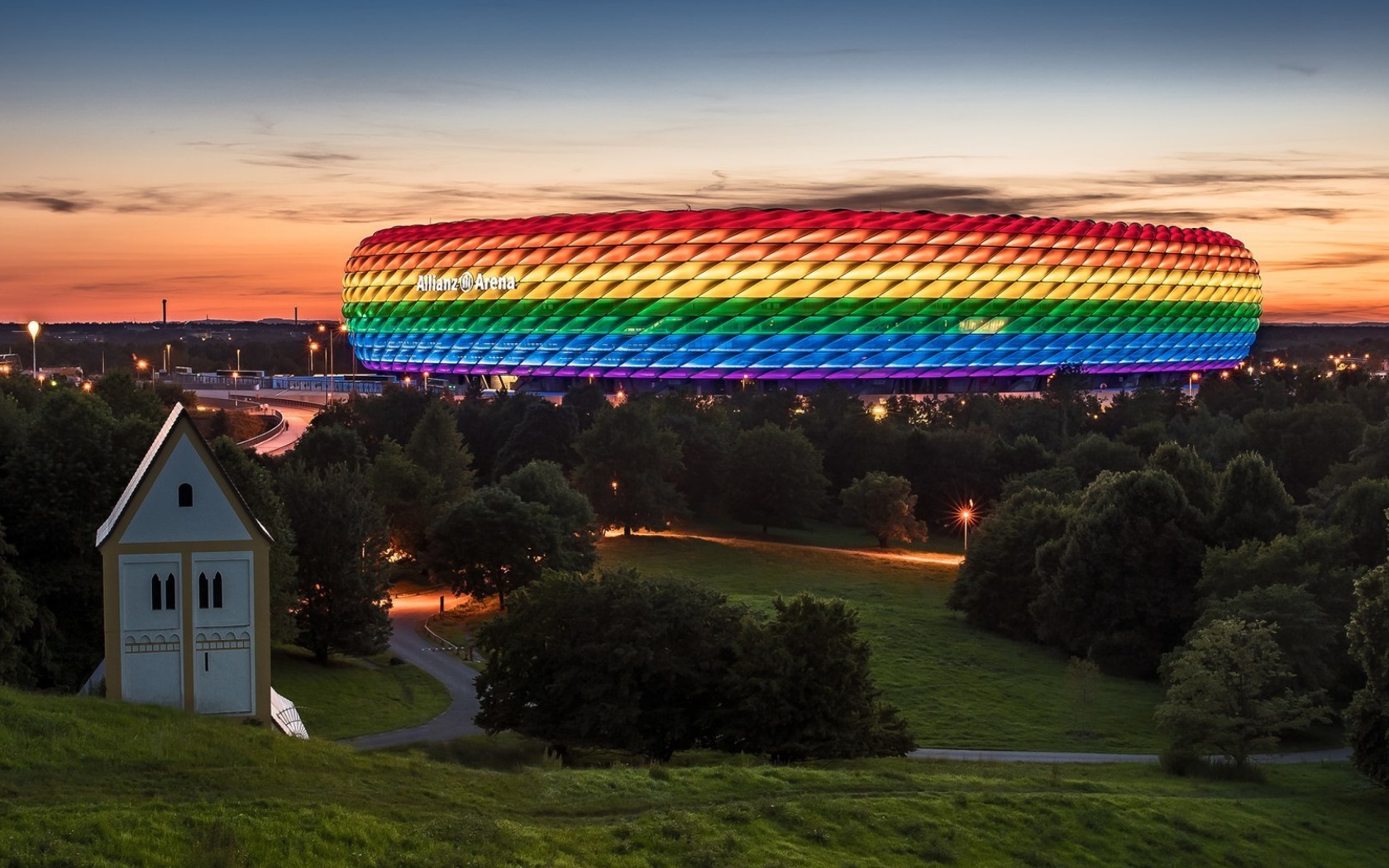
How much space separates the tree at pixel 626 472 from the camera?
80188 mm

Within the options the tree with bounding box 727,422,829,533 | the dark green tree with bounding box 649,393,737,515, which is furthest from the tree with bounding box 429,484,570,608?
the dark green tree with bounding box 649,393,737,515

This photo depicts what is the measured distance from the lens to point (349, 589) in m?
49.1

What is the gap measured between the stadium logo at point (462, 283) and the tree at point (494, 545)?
314 feet

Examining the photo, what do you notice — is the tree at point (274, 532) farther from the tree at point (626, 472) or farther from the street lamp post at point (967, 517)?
the street lamp post at point (967, 517)

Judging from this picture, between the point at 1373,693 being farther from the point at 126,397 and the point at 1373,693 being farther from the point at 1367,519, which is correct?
the point at 126,397

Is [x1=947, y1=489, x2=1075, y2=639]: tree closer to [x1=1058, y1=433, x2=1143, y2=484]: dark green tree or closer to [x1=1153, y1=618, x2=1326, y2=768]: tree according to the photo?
[x1=1153, y1=618, x2=1326, y2=768]: tree

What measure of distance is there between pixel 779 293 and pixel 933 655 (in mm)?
93138

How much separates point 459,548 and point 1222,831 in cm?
3686

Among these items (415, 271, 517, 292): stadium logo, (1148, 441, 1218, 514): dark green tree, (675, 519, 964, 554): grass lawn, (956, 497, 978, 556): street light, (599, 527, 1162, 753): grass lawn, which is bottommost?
(599, 527, 1162, 753): grass lawn

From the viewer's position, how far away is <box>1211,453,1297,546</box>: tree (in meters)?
60.6

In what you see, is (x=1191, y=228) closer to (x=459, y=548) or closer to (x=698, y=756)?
(x=459, y=548)

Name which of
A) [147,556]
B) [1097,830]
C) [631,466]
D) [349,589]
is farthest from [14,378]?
[1097,830]

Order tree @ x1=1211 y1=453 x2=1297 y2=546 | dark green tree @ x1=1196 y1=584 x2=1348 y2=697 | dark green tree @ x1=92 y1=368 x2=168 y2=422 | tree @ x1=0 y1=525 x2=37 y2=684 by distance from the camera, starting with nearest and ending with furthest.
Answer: tree @ x1=0 y1=525 x2=37 y2=684
dark green tree @ x1=1196 y1=584 x2=1348 y2=697
tree @ x1=1211 y1=453 x2=1297 y2=546
dark green tree @ x1=92 y1=368 x2=168 y2=422

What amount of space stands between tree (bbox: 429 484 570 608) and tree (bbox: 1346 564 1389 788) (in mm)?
32368
